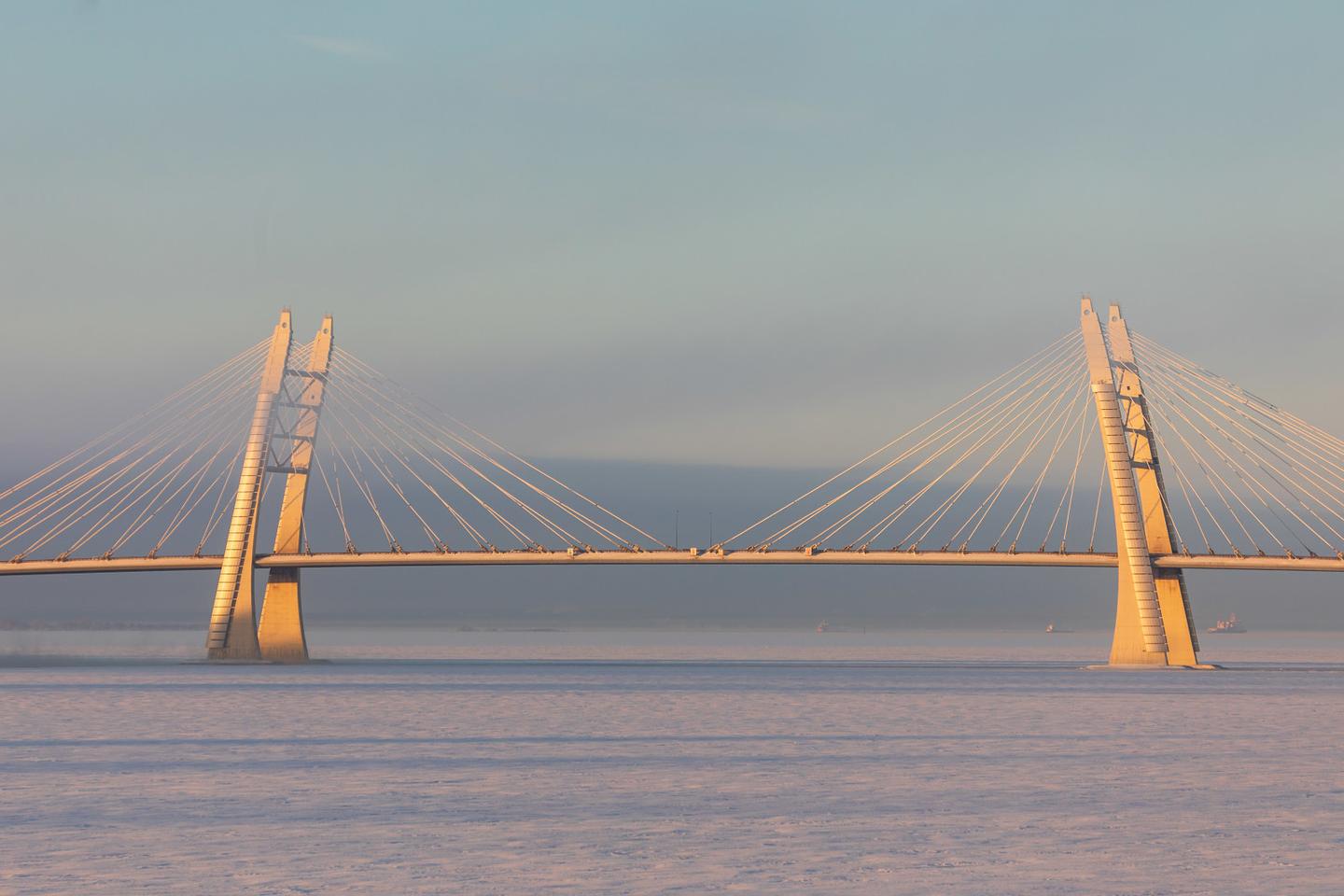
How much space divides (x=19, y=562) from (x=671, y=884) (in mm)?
63306

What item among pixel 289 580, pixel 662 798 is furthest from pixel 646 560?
pixel 662 798

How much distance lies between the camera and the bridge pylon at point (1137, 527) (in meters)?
61.9

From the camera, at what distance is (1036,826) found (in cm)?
1548

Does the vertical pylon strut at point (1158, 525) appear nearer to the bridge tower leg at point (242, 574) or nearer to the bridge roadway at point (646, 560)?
the bridge roadway at point (646, 560)

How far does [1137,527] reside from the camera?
6172 centimetres

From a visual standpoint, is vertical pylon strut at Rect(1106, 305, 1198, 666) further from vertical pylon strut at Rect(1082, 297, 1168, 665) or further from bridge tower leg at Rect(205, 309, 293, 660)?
bridge tower leg at Rect(205, 309, 293, 660)

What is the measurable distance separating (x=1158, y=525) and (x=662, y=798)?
49665 millimetres

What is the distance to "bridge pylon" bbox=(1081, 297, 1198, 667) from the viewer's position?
61875mm

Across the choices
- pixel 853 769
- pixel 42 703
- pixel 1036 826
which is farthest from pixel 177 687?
pixel 1036 826

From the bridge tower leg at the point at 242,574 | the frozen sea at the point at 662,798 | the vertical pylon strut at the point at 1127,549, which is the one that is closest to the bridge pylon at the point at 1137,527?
the vertical pylon strut at the point at 1127,549

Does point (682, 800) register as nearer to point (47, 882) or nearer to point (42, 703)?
point (47, 882)

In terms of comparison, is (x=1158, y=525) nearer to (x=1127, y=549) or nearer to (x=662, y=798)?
(x=1127, y=549)

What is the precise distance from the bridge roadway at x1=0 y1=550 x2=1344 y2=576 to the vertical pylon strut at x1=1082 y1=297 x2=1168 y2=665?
1.26m

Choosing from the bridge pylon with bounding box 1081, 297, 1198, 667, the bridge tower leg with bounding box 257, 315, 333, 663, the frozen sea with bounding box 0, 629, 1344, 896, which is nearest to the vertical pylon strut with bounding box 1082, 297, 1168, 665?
the bridge pylon with bounding box 1081, 297, 1198, 667
